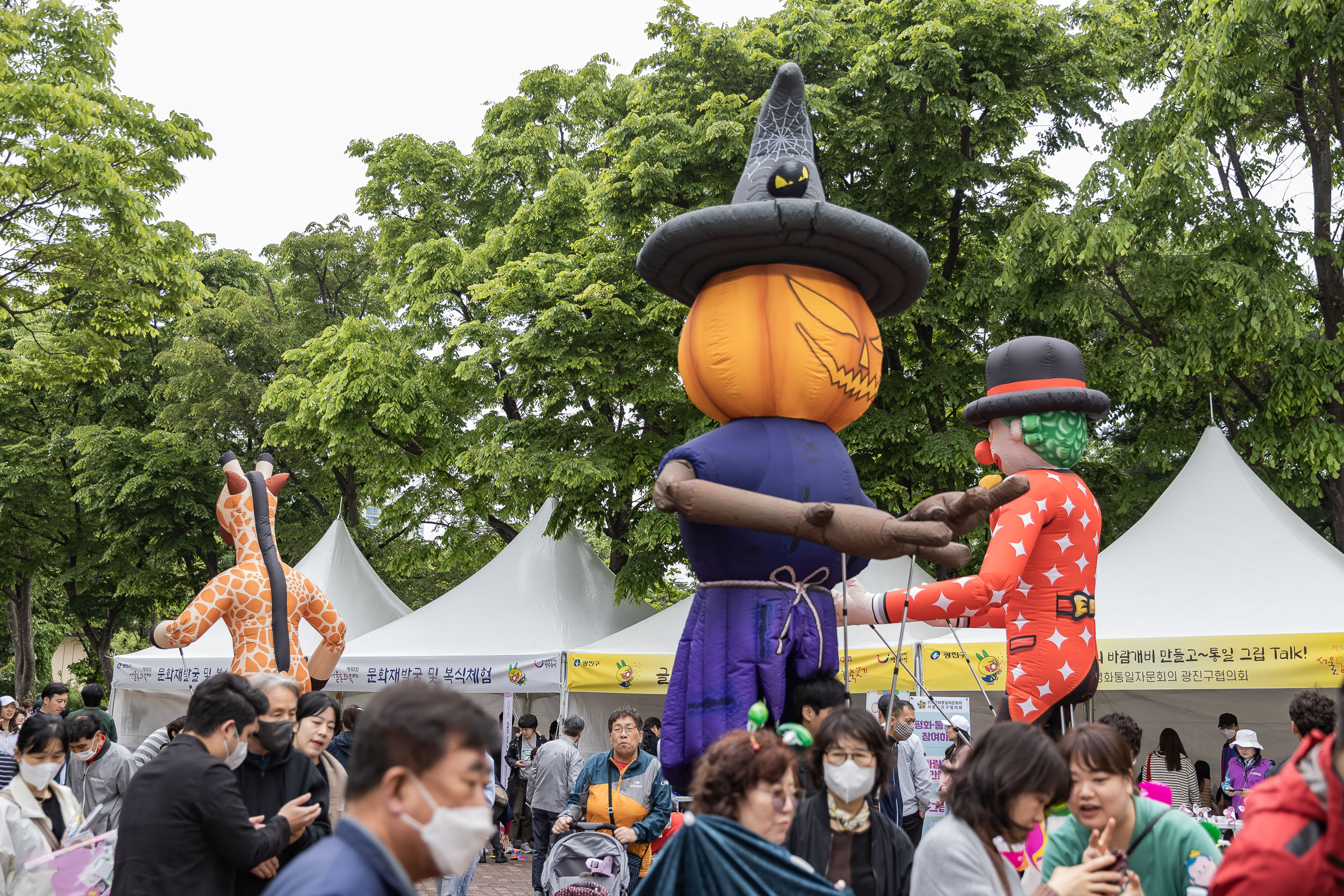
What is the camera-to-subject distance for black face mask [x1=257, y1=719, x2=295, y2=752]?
149 inches

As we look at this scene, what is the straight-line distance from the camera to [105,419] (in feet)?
64.8

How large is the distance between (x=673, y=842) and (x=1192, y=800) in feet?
25.8

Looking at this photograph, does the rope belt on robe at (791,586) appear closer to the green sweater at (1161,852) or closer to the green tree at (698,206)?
the green sweater at (1161,852)

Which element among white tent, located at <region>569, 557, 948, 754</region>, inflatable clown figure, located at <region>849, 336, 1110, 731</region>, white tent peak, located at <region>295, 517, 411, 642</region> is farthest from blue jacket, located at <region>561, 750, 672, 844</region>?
white tent peak, located at <region>295, 517, 411, 642</region>

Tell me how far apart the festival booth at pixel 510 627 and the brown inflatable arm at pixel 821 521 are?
7903mm

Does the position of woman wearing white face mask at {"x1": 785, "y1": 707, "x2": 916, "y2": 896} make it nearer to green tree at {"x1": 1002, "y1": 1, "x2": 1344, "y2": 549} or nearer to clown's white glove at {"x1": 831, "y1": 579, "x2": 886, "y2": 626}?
clown's white glove at {"x1": 831, "y1": 579, "x2": 886, "y2": 626}

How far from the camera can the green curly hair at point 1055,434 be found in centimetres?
546

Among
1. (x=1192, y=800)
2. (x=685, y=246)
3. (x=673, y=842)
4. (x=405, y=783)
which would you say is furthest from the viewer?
(x=1192, y=800)

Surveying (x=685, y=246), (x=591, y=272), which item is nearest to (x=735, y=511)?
(x=685, y=246)

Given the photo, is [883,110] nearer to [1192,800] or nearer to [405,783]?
[1192,800]

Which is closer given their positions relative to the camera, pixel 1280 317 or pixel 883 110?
pixel 1280 317

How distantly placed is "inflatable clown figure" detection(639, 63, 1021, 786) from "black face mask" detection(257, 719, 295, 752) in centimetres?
145

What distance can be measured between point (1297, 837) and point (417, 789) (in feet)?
4.48

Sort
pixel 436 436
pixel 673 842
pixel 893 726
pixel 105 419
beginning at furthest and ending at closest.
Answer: pixel 105 419, pixel 436 436, pixel 893 726, pixel 673 842
